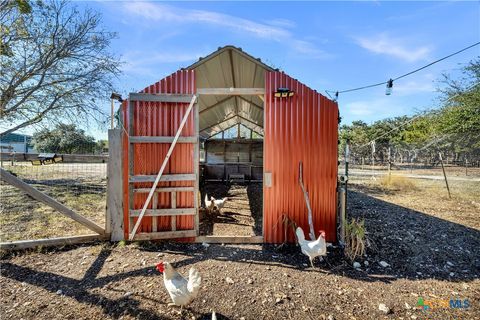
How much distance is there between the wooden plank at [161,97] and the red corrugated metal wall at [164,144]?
8cm

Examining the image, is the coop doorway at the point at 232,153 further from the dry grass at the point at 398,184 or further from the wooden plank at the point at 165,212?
the dry grass at the point at 398,184

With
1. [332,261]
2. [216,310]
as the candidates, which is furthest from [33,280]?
[332,261]

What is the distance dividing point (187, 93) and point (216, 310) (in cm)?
387

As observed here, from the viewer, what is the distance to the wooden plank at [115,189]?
14.9ft

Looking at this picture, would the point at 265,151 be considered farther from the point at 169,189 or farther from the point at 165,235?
the point at 165,235

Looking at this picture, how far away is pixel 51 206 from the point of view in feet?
12.8

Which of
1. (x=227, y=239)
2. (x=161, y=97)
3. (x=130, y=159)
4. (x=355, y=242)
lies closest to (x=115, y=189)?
Answer: (x=130, y=159)

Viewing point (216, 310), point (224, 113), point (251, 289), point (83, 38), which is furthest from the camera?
point (224, 113)

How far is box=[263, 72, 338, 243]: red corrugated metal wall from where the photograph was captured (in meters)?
4.72

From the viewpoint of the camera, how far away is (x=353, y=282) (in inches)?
135

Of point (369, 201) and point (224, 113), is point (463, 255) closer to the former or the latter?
point (369, 201)

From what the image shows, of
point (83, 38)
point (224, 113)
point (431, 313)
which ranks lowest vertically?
point (431, 313)

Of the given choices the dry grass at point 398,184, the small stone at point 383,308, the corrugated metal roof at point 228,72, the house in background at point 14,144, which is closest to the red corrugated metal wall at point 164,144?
the corrugated metal roof at point 228,72

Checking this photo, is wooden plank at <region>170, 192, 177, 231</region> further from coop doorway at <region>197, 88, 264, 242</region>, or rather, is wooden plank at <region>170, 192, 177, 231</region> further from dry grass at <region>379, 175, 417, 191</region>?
dry grass at <region>379, 175, 417, 191</region>
